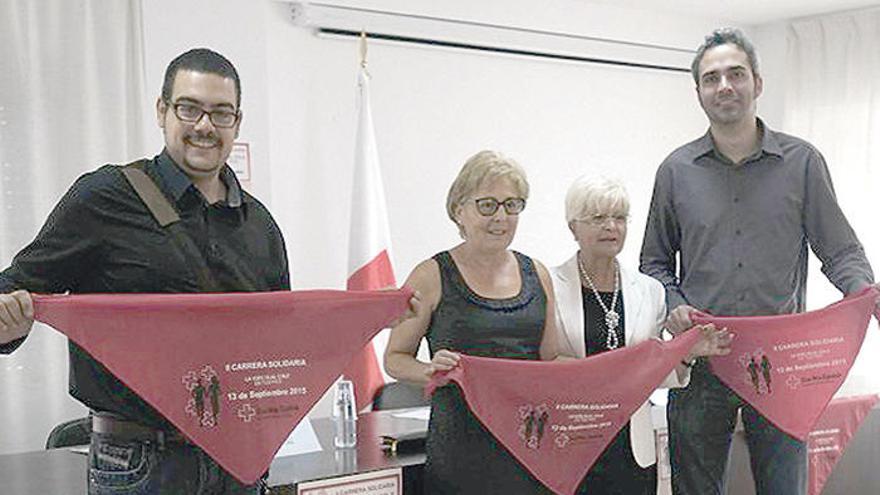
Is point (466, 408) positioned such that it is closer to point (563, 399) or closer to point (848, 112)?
point (563, 399)

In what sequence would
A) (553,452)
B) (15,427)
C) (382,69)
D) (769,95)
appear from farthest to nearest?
(769,95)
(382,69)
(15,427)
(553,452)

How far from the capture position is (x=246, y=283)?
1995 mm

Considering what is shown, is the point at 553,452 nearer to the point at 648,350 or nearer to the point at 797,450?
the point at 648,350

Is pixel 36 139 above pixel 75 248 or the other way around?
above

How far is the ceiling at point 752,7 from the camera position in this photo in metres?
5.44

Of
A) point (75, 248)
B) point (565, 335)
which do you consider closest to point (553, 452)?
point (565, 335)

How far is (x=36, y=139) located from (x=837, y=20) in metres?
4.32

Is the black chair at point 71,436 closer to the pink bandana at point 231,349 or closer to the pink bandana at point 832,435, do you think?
the pink bandana at point 231,349

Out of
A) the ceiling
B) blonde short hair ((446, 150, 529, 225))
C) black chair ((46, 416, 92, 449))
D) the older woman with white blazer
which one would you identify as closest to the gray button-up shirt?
the older woman with white blazer

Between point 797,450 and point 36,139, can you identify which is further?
point 36,139

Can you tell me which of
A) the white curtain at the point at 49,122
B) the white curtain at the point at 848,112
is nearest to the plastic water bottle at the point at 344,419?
the white curtain at the point at 49,122

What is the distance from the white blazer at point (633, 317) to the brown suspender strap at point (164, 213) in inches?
38.6

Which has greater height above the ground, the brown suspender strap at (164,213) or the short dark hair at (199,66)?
the short dark hair at (199,66)

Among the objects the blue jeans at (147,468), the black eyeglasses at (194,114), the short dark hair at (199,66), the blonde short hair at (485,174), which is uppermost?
the short dark hair at (199,66)
